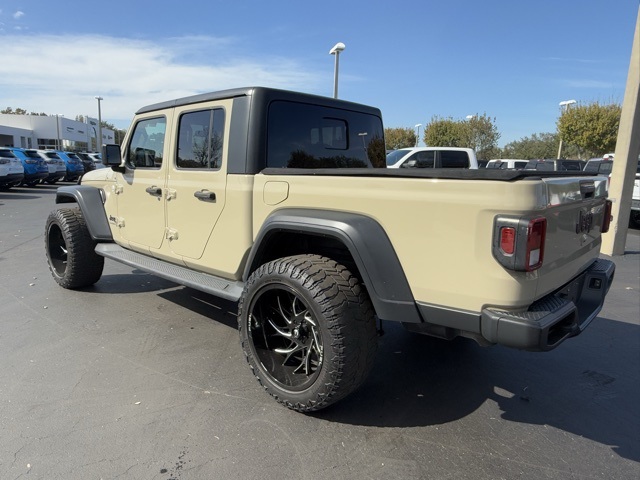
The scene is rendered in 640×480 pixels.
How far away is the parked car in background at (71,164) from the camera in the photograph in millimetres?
22962

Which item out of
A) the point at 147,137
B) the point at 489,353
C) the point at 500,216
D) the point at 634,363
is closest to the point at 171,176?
the point at 147,137

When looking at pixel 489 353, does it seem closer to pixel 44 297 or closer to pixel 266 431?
pixel 266 431

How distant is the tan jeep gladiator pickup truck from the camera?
2.12m

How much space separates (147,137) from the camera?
4301 mm

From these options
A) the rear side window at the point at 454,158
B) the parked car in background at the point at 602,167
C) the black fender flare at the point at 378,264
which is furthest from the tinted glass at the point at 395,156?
the black fender flare at the point at 378,264

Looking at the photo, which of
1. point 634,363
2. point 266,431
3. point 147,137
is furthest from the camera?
point 147,137

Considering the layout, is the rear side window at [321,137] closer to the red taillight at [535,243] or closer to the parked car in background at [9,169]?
the red taillight at [535,243]

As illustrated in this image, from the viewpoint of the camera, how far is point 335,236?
2.51 meters

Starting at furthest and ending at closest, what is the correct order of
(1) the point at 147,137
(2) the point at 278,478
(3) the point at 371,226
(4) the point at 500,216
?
(1) the point at 147,137 → (3) the point at 371,226 → (2) the point at 278,478 → (4) the point at 500,216

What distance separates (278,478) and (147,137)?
3361mm

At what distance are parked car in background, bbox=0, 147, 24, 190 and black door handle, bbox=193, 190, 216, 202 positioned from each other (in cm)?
1695

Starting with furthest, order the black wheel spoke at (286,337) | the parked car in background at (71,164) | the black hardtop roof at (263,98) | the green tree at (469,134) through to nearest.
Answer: the green tree at (469,134)
the parked car in background at (71,164)
the black hardtop roof at (263,98)
the black wheel spoke at (286,337)

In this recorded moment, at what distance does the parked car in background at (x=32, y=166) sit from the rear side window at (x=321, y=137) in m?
18.7

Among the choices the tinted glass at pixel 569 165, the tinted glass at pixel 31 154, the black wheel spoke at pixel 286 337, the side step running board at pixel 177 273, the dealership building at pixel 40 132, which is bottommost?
the black wheel spoke at pixel 286 337
